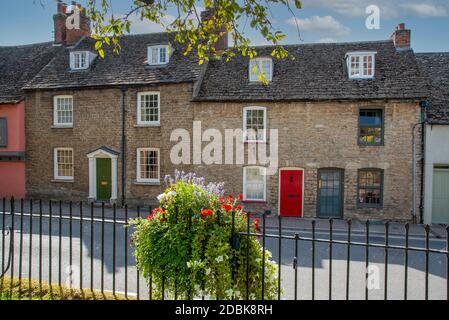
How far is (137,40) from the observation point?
878 inches

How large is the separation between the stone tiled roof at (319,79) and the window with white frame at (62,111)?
7.93 m

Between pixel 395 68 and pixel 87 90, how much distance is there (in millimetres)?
16431

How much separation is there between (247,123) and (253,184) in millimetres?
3137

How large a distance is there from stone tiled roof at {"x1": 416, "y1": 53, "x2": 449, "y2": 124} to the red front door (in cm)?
661

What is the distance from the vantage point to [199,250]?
197 inches

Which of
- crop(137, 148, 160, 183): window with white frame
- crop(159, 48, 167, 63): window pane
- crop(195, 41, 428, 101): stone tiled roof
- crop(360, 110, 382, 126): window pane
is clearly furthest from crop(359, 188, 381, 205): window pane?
crop(159, 48, 167, 63): window pane

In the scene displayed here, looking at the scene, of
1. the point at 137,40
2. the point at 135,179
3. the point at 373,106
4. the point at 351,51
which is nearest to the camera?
the point at 373,106

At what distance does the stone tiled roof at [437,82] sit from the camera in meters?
16.5

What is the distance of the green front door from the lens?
65.1ft

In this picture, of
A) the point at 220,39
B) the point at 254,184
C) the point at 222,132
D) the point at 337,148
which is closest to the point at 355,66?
the point at 337,148

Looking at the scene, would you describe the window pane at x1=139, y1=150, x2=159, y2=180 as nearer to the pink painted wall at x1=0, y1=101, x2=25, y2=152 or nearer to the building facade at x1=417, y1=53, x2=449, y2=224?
the pink painted wall at x1=0, y1=101, x2=25, y2=152

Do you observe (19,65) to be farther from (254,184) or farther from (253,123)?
(254,184)
